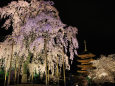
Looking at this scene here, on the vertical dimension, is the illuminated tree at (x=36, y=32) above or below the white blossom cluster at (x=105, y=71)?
above

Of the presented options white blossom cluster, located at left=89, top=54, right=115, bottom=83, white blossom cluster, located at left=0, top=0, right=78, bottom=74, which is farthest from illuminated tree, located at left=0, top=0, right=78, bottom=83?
white blossom cluster, located at left=89, top=54, right=115, bottom=83

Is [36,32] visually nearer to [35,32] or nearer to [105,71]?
[35,32]

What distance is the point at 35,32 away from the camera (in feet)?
47.9

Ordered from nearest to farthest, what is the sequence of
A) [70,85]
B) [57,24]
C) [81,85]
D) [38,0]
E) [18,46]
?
[18,46] → [57,24] → [38,0] → [70,85] → [81,85]

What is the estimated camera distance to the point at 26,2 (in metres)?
15.4

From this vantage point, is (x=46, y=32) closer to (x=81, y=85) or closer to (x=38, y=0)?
(x=38, y=0)

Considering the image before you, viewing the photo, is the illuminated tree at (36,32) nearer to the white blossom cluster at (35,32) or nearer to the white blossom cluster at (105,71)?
the white blossom cluster at (35,32)

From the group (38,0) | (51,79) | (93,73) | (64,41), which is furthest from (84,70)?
(38,0)

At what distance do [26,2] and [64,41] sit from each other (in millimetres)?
6147

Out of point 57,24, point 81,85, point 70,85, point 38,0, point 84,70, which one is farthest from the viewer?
point 84,70

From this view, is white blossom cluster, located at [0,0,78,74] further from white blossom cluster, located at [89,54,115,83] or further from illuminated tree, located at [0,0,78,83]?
white blossom cluster, located at [89,54,115,83]

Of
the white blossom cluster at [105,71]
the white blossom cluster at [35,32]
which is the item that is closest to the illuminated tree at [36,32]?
the white blossom cluster at [35,32]

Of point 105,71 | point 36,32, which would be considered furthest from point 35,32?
point 105,71

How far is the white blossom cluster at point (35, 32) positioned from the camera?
14125 millimetres
